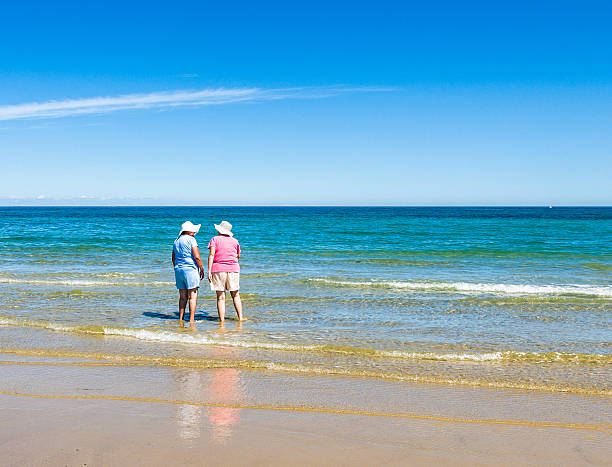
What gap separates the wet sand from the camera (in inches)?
165

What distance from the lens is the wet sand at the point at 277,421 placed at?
4188 millimetres

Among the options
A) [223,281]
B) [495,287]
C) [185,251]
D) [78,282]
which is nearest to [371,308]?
[223,281]

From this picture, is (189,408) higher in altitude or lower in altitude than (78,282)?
higher

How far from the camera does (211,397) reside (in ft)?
18.3

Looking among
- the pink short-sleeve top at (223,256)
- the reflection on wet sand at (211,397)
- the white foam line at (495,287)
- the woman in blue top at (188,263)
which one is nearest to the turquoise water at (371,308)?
the white foam line at (495,287)

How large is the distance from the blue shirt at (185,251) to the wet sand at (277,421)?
309 cm

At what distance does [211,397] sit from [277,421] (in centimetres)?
95

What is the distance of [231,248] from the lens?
9.52m

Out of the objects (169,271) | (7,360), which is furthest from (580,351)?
(169,271)

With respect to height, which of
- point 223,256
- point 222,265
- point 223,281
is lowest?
point 223,281

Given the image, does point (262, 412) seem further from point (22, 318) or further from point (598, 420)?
point (22, 318)

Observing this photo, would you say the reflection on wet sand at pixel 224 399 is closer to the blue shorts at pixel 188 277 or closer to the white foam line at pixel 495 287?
the blue shorts at pixel 188 277

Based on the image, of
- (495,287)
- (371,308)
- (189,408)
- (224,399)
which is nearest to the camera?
(189,408)

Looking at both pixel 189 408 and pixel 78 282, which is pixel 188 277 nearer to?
pixel 189 408
